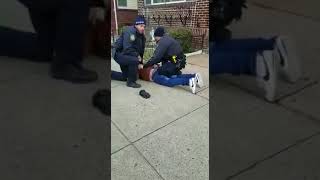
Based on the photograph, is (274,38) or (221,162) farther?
(221,162)

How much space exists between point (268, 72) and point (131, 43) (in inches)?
17.9

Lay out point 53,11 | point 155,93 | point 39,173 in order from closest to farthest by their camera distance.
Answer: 1. point 53,11
2. point 39,173
3. point 155,93

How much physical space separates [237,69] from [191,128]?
0.84 feet

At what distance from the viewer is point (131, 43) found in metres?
1.23

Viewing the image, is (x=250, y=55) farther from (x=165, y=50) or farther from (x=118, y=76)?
(x=118, y=76)

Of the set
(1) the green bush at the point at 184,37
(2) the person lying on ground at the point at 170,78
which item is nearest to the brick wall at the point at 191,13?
(1) the green bush at the point at 184,37

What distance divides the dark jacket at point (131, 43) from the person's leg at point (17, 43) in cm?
25

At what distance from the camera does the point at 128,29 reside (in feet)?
3.99

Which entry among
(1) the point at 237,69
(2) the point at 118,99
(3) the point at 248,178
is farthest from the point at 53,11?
(3) the point at 248,178

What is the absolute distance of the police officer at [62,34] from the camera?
1063mm

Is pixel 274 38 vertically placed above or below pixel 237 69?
above

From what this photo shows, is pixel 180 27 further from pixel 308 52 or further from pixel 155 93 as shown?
pixel 308 52

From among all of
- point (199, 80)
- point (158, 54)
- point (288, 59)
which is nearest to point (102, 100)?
point (158, 54)

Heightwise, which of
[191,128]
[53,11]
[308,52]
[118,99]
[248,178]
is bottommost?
[248,178]
